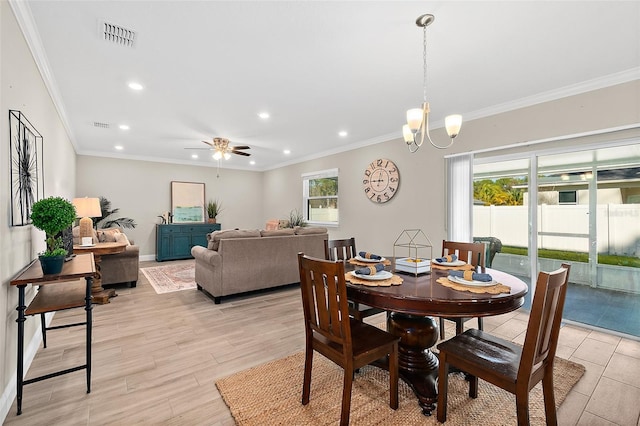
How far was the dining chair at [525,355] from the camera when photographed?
1.35m

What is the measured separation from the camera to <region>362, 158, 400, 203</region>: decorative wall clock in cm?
491

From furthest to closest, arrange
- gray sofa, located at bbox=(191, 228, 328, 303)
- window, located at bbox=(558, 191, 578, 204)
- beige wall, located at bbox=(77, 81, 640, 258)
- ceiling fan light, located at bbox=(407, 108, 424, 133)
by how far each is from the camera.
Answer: gray sofa, located at bbox=(191, 228, 328, 303)
window, located at bbox=(558, 191, 578, 204)
beige wall, located at bbox=(77, 81, 640, 258)
ceiling fan light, located at bbox=(407, 108, 424, 133)

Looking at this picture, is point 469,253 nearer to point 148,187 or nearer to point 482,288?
point 482,288

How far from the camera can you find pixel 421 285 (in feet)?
5.91

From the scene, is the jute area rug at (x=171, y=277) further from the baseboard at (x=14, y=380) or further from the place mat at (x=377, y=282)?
the place mat at (x=377, y=282)

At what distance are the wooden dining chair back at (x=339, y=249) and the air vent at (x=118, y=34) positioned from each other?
231 cm

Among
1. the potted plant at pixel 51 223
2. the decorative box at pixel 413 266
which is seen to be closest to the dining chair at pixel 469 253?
the decorative box at pixel 413 266

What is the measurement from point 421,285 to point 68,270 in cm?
234

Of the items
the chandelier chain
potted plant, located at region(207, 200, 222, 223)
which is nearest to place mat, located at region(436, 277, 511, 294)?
the chandelier chain

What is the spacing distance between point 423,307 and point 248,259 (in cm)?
291

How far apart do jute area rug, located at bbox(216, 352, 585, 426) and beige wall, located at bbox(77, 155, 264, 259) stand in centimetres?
623

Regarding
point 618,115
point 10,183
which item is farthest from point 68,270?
point 618,115

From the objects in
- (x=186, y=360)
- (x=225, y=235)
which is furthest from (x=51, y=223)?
(x=225, y=235)

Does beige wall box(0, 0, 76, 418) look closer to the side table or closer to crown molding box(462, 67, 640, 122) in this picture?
the side table
